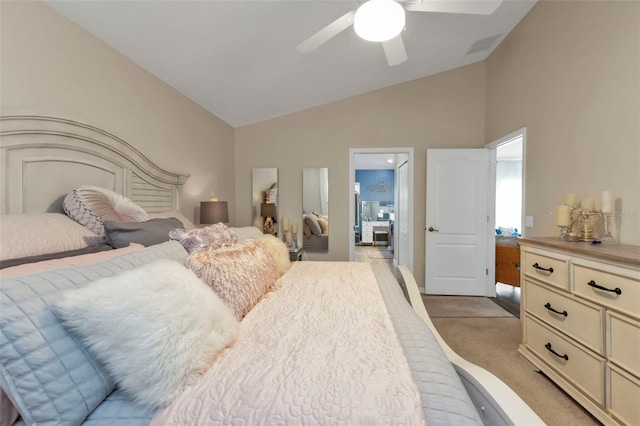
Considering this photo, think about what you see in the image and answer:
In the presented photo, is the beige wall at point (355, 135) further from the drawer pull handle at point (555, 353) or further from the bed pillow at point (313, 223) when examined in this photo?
the drawer pull handle at point (555, 353)

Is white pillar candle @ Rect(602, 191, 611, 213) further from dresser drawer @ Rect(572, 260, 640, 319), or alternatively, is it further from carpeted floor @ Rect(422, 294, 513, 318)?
Answer: carpeted floor @ Rect(422, 294, 513, 318)

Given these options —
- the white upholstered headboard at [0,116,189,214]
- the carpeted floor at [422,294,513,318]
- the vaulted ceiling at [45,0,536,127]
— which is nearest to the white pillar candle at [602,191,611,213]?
the carpeted floor at [422,294,513,318]

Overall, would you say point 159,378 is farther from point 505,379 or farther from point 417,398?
point 505,379

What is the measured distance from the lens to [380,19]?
5.26ft

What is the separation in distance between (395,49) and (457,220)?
2.43 metres

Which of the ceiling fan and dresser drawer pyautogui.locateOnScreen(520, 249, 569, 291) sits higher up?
the ceiling fan

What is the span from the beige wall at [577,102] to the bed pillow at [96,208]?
3.02 m

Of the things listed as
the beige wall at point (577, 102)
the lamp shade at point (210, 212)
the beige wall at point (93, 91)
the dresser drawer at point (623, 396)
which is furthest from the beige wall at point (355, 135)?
the dresser drawer at point (623, 396)

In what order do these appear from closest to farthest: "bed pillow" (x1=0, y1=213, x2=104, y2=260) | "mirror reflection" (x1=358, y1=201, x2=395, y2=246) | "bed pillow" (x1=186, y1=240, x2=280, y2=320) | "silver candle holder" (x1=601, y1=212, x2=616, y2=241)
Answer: "bed pillow" (x1=0, y1=213, x2=104, y2=260) → "bed pillow" (x1=186, y1=240, x2=280, y2=320) → "silver candle holder" (x1=601, y1=212, x2=616, y2=241) → "mirror reflection" (x1=358, y1=201, x2=395, y2=246)

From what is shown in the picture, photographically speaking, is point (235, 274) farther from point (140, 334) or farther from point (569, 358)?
point (569, 358)

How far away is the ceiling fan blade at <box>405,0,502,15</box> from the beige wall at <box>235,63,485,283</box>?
85.4 inches

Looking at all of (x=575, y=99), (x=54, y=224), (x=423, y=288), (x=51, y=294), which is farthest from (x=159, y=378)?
(x=423, y=288)

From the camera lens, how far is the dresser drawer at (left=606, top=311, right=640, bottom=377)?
1.29 m

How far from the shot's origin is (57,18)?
1585 mm
